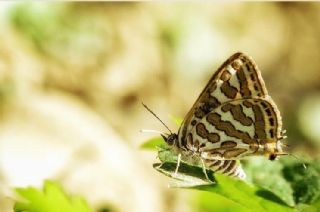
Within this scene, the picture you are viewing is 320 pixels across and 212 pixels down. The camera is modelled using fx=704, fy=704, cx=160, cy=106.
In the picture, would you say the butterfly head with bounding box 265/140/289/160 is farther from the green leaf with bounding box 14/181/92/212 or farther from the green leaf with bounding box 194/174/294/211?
the green leaf with bounding box 14/181/92/212

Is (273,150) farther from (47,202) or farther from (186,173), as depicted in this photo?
(47,202)

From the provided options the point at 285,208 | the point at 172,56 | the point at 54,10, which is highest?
the point at 54,10

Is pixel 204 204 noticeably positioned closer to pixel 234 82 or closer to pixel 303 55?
pixel 234 82

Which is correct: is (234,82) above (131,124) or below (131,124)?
below

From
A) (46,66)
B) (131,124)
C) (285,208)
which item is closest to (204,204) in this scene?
(285,208)

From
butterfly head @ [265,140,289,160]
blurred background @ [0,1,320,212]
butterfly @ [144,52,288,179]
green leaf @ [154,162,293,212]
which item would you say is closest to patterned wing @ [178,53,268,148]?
butterfly @ [144,52,288,179]

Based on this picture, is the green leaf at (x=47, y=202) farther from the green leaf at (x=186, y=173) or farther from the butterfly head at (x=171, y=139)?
the butterfly head at (x=171, y=139)

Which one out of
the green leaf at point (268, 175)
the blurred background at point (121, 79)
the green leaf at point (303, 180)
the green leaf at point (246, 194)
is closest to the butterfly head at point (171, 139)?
the green leaf at point (268, 175)
